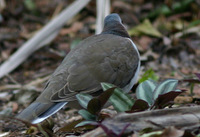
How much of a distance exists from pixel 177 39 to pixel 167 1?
3.77 feet

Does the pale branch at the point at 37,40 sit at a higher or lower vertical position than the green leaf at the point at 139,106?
higher

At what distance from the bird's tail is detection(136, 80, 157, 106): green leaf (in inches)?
29.0

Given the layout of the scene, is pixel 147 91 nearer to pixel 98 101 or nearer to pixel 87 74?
pixel 98 101

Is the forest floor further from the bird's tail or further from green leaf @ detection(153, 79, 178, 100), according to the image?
green leaf @ detection(153, 79, 178, 100)

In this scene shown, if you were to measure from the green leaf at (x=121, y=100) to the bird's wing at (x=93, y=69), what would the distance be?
61 cm

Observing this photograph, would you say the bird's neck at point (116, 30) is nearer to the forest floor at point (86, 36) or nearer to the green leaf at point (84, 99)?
the forest floor at point (86, 36)

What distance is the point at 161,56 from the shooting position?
6.09 m

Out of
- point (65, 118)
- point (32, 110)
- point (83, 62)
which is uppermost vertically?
point (83, 62)

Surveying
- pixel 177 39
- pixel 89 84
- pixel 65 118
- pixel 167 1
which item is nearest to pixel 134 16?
pixel 167 1

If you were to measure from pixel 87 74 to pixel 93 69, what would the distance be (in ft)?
0.28

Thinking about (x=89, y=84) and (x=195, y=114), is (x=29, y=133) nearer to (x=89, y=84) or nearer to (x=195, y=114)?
(x=89, y=84)

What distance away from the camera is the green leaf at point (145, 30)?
6.46 metres

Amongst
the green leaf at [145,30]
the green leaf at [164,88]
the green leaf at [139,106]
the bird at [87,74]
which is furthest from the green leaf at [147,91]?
the green leaf at [145,30]

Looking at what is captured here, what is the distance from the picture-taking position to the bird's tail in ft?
10.7
